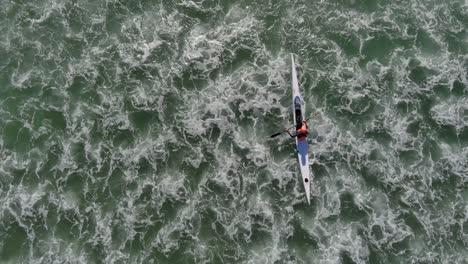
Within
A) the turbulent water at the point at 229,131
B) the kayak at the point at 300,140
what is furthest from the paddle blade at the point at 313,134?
the kayak at the point at 300,140

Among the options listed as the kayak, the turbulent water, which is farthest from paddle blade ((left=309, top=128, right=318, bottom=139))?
the kayak

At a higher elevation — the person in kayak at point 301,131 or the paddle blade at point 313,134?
the person in kayak at point 301,131

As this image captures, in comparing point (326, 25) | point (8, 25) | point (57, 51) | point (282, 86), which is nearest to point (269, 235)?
point (282, 86)

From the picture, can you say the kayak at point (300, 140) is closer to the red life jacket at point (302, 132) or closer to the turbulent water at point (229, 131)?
the red life jacket at point (302, 132)

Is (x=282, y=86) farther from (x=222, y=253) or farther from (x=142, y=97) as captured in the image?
(x=222, y=253)

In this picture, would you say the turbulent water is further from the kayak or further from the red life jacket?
the red life jacket

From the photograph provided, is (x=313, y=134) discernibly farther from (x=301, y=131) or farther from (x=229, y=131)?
(x=229, y=131)
